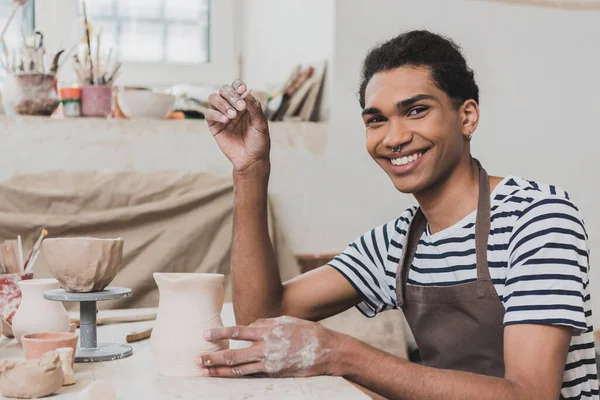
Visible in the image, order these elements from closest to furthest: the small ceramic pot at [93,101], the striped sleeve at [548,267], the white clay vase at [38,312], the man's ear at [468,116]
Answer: the striped sleeve at [548,267] < the white clay vase at [38,312] < the man's ear at [468,116] < the small ceramic pot at [93,101]

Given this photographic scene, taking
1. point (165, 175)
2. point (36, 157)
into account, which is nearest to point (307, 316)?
point (165, 175)

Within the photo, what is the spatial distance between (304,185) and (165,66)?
1.27m

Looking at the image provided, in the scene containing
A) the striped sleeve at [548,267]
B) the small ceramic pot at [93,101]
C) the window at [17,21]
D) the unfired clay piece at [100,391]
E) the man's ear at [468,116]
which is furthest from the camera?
the window at [17,21]

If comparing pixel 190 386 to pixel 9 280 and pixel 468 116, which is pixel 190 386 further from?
pixel 468 116

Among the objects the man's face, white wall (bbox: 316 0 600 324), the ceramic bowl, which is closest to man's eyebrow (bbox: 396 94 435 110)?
the man's face

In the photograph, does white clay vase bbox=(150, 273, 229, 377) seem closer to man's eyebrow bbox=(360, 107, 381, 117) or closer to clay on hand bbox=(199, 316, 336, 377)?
clay on hand bbox=(199, 316, 336, 377)

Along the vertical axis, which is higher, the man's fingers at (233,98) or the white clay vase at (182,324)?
the man's fingers at (233,98)

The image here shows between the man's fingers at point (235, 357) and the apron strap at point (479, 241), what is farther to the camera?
the apron strap at point (479, 241)

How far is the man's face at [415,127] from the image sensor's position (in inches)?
60.3

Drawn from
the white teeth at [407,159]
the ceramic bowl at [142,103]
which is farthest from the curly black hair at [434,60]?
the ceramic bowl at [142,103]

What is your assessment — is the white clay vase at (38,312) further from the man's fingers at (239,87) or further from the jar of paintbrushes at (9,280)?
the man's fingers at (239,87)

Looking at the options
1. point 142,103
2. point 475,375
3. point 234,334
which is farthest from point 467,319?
point 142,103

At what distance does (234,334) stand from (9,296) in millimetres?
591

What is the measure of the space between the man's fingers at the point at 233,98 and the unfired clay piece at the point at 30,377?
2.07ft
